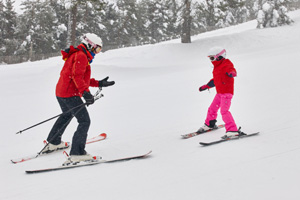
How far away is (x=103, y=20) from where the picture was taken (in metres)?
44.3

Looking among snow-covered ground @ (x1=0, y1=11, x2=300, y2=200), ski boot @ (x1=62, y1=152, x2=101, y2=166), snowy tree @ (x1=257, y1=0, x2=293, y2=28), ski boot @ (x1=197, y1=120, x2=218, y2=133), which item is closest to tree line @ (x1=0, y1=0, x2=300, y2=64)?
snowy tree @ (x1=257, y1=0, x2=293, y2=28)

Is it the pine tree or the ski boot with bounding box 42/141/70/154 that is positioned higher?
the pine tree

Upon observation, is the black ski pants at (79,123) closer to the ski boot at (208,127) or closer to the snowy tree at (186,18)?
the ski boot at (208,127)

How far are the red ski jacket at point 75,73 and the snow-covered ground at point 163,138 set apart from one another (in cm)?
123

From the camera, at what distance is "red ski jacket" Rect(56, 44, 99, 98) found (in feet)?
15.9

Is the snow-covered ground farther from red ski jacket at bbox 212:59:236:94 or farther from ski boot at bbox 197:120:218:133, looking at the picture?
red ski jacket at bbox 212:59:236:94

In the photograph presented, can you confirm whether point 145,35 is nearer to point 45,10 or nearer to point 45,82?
point 45,10

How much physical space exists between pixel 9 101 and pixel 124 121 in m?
5.10

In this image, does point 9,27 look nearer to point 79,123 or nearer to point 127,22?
point 127,22

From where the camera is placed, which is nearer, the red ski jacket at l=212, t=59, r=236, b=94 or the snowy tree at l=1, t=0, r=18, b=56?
the red ski jacket at l=212, t=59, r=236, b=94

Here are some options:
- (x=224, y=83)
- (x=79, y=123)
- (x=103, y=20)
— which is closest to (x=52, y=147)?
(x=79, y=123)

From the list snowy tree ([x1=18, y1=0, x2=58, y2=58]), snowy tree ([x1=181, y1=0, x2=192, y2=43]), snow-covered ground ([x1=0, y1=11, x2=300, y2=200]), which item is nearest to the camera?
snow-covered ground ([x1=0, y1=11, x2=300, y2=200])

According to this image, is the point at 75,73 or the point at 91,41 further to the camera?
the point at 91,41

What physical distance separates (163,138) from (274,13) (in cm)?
2580
